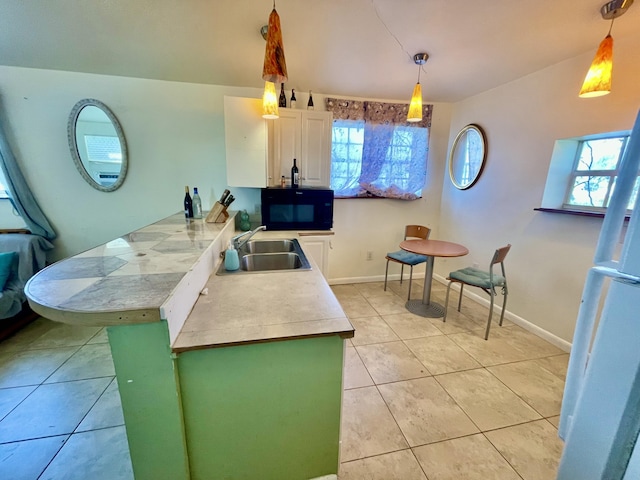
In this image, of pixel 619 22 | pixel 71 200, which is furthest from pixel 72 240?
pixel 619 22

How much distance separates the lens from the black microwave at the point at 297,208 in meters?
2.41

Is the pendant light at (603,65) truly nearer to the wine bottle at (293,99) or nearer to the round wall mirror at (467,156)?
the round wall mirror at (467,156)

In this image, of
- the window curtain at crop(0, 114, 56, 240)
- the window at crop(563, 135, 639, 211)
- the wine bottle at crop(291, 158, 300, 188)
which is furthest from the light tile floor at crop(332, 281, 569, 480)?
the window curtain at crop(0, 114, 56, 240)

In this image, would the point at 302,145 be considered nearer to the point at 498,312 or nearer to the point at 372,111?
the point at 372,111

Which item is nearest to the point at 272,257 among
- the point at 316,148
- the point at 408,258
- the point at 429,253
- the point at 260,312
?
the point at 260,312

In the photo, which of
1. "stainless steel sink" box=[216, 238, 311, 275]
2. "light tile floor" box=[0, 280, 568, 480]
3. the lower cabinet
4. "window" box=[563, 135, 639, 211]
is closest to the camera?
"light tile floor" box=[0, 280, 568, 480]

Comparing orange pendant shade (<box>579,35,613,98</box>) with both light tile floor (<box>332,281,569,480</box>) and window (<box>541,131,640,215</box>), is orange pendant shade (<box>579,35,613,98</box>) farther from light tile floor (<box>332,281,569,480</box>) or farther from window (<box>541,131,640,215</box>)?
light tile floor (<box>332,281,569,480</box>)

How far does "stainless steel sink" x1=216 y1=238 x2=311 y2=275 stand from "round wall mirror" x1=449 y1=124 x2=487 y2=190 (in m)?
2.35

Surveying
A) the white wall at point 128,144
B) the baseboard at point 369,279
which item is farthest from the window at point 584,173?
the white wall at point 128,144

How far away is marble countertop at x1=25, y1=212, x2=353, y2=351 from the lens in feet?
2.45

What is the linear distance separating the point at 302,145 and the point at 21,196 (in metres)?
2.74

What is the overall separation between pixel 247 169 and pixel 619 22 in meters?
2.82

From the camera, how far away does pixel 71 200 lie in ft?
8.35

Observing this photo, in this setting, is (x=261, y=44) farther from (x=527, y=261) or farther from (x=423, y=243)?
(x=527, y=261)
